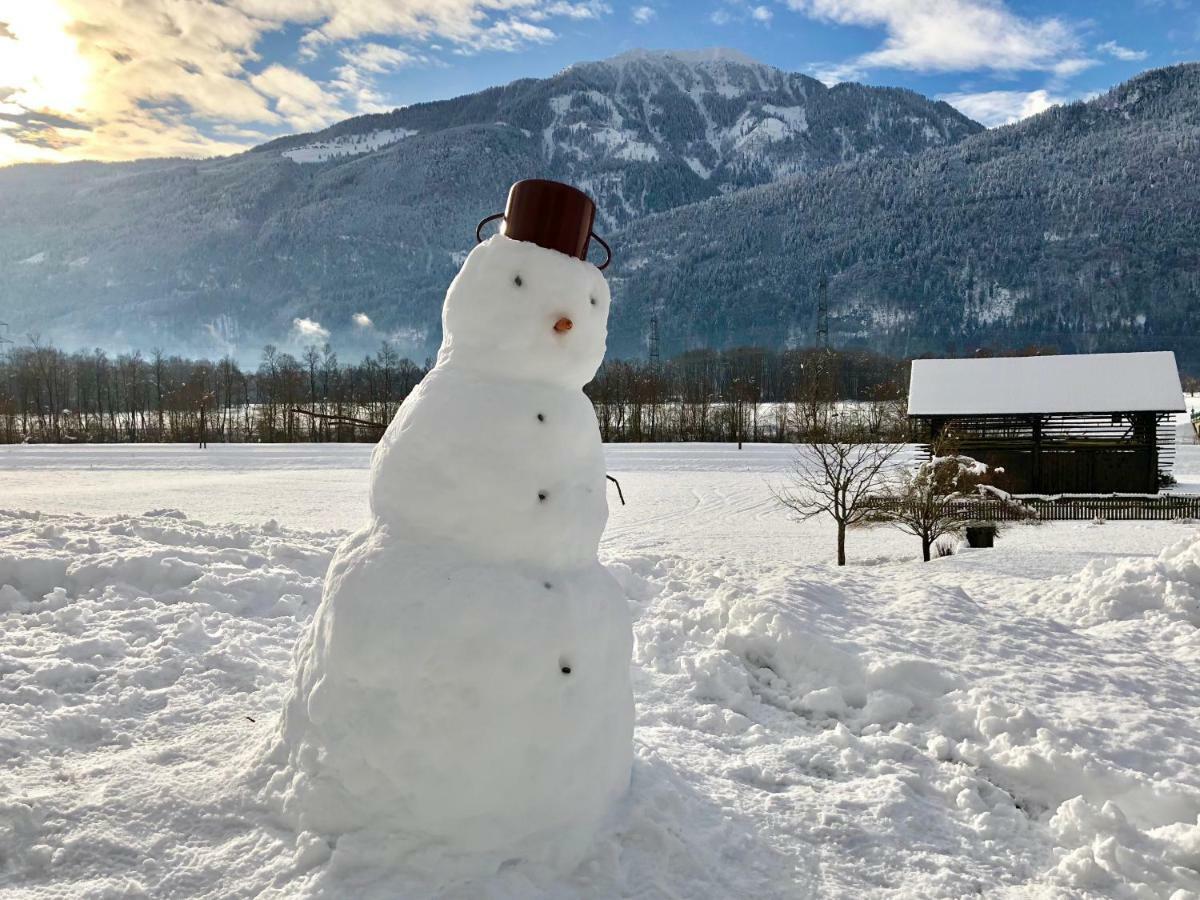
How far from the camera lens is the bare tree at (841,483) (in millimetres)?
16828

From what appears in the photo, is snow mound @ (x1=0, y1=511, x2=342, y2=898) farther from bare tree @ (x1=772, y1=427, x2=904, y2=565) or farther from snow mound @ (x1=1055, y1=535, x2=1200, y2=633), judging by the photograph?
bare tree @ (x1=772, y1=427, x2=904, y2=565)

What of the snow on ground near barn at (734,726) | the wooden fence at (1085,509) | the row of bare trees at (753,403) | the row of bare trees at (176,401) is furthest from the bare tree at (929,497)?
the row of bare trees at (176,401)

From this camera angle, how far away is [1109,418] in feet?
89.4

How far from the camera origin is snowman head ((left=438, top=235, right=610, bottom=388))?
3.52 metres

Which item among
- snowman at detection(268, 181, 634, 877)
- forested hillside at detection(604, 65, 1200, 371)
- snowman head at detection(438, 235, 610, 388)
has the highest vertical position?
forested hillside at detection(604, 65, 1200, 371)

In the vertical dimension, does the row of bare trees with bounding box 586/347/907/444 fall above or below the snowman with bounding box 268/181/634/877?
above

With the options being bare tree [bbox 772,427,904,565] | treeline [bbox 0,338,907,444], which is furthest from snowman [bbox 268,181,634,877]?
treeline [bbox 0,338,907,444]

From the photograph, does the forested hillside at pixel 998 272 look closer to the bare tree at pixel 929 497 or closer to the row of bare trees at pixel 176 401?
the row of bare trees at pixel 176 401

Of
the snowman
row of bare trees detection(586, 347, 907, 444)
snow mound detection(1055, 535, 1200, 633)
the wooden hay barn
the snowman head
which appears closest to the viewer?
the snowman

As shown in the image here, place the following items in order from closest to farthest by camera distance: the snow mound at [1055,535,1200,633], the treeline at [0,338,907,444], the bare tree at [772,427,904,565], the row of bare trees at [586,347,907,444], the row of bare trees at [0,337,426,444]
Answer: the snow mound at [1055,535,1200,633] < the bare tree at [772,427,904,565] < the row of bare trees at [586,347,907,444] < the treeline at [0,338,907,444] < the row of bare trees at [0,337,426,444]

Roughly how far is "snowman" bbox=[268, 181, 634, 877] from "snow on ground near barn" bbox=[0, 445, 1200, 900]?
0.79 ft

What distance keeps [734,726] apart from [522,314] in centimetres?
339

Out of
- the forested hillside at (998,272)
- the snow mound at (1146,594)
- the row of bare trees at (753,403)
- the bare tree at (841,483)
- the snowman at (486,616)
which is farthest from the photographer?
the forested hillside at (998,272)

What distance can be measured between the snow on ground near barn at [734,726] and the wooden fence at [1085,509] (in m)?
14.6
